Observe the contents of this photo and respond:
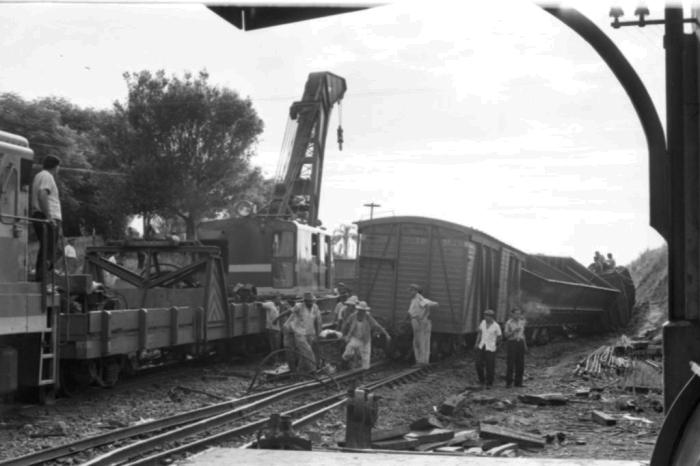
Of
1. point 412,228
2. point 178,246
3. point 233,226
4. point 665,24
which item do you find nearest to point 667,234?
point 665,24

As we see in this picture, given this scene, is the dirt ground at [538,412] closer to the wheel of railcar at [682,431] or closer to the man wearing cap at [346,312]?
the man wearing cap at [346,312]

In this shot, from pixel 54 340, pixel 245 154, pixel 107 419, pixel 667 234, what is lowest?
pixel 107 419

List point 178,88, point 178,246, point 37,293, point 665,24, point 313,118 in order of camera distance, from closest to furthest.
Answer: point 665,24, point 37,293, point 178,246, point 313,118, point 178,88

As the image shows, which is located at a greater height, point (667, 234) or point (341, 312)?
point (667, 234)

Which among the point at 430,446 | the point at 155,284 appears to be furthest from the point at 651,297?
the point at 430,446

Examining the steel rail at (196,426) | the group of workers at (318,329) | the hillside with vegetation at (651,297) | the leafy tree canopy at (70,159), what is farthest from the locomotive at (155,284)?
the hillside with vegetation at (651,297)

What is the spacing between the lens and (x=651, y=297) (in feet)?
106

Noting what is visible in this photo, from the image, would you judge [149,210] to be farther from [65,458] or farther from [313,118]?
[65,458]

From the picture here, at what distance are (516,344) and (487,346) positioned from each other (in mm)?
486

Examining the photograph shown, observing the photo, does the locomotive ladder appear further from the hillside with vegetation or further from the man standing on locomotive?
the hillside with vegetation

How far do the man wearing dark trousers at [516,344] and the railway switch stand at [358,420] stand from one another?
7.56m

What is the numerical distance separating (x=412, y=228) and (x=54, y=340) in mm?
10226

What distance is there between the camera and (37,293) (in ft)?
33.1

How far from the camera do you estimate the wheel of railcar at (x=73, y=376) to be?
39.8 feet
